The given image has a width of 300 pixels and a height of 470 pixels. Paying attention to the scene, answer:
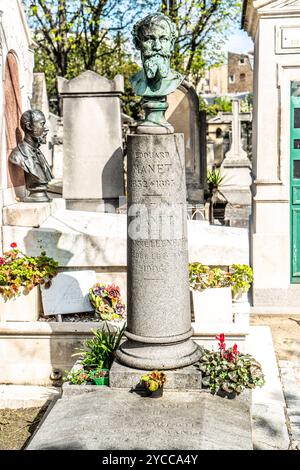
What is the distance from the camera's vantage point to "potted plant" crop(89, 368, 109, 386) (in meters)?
5.06

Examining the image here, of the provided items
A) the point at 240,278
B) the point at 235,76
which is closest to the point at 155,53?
the point at 240,278

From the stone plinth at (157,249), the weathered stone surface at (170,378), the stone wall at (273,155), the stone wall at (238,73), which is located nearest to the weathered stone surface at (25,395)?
the weathered stone surface at (170,378)

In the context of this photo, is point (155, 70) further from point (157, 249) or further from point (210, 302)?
point (210, 302)

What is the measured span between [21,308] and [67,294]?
1.61 ft

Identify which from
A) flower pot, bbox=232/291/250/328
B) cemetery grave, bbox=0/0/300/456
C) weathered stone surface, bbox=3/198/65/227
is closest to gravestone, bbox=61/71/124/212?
cemetery grave, bbox=0/0/300/456

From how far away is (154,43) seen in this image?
4926mm

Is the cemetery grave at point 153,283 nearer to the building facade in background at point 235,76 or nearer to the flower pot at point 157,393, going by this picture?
the flower pot at point 157,393

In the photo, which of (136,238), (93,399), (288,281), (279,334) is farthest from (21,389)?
(288,281)

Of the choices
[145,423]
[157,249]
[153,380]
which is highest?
[157,249]

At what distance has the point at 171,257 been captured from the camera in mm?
4957

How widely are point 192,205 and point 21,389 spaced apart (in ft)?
21.3

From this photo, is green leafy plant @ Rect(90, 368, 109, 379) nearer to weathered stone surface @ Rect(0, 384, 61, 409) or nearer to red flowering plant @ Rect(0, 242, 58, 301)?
weathered stone surface @ Rect(0, 384, 61, 409)

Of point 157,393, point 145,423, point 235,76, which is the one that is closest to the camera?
point 145,423

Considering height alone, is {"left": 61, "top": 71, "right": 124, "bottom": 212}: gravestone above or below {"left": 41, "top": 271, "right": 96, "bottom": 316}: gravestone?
above
